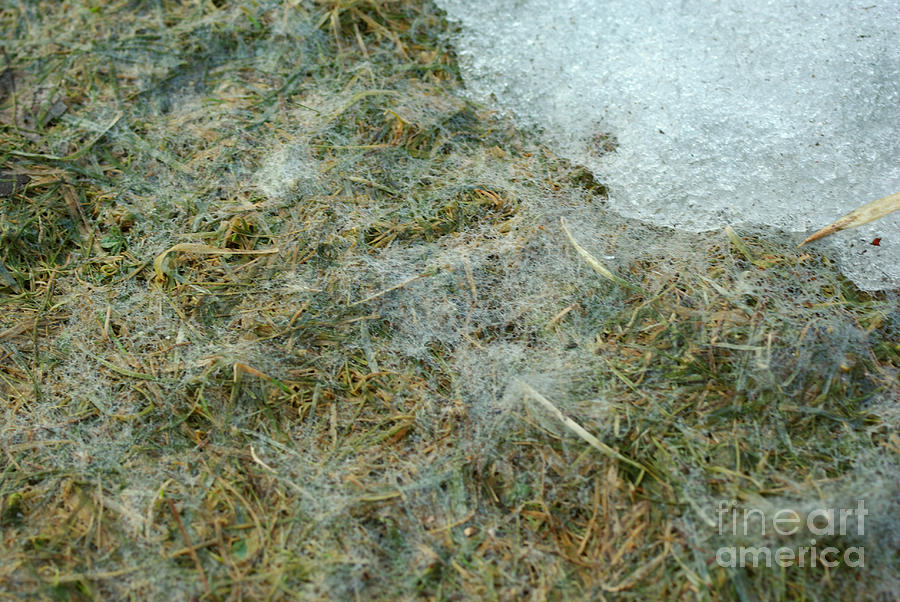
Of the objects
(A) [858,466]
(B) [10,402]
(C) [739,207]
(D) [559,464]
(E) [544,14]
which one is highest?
(E) [544,14]

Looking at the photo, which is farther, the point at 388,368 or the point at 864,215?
the point at 864,215

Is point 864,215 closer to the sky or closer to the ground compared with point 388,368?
closer to the sky

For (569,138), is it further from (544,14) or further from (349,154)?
(349,154)

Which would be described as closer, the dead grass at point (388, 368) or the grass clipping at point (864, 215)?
the dead grass at point (388, 368)

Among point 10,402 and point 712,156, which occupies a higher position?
point 712,156

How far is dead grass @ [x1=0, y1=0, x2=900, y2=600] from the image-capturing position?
1.78 metres

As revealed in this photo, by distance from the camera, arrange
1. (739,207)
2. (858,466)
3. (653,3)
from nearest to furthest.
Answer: (858,466) < (739,207) < (653,3)

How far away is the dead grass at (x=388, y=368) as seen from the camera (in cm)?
178

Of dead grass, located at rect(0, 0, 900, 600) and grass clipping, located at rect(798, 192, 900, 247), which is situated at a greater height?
grass clipping, located at rect(798, 192, 900, 247)

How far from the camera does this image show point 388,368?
2.12 metres

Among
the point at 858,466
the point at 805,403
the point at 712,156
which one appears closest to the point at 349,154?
the point at 712,156

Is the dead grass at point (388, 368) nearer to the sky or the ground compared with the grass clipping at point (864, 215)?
nearer to the ground

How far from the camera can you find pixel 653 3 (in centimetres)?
286

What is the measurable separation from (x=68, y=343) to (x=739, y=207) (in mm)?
2302
